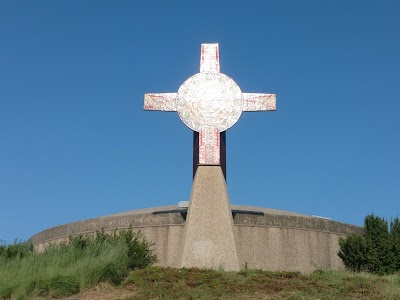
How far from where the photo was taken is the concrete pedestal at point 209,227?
54.9 feet

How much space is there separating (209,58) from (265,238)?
6.51 meters

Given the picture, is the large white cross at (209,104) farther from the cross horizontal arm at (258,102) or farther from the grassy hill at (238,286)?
the grassy hill at (238,286)

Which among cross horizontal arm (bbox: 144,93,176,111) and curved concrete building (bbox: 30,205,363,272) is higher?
cross horizontal arm (bbox: 144,93,176,111)

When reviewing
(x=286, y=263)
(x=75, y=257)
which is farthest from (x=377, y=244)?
(x=75, y=257)

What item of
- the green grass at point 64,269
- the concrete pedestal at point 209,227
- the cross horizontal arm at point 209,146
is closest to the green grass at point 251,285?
the green grass at point 64,269

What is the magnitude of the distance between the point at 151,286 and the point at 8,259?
404 cm

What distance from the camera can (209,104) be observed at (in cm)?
1831

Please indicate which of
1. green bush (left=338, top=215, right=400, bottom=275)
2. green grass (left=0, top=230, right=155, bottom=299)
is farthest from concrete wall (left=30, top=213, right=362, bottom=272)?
green grass (left=0, top=230, right=155, bottom=299)

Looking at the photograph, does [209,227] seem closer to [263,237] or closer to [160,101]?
[263,237]

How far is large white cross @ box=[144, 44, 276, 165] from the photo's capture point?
59.3ft

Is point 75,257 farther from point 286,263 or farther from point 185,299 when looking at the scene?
point 286,263

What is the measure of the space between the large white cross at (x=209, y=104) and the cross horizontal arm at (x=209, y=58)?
0.64ft

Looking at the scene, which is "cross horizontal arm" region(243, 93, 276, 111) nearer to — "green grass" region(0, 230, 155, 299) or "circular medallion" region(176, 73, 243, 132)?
"circular medallion" region(176, 73, 243, 132)

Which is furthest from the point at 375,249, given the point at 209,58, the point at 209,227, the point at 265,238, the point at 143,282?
the point at 143,282
